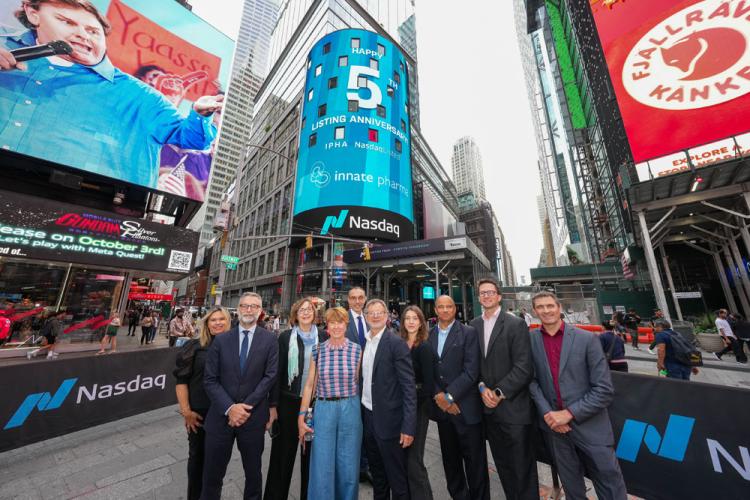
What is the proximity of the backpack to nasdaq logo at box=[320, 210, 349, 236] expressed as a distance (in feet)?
67.2

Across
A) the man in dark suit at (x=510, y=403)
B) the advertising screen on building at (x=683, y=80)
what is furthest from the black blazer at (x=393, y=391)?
the advertising screen on building at (x=683, y=80)

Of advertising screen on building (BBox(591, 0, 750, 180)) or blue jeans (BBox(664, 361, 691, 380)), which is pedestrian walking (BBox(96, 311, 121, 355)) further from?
advertising screen on building (BBox(591, 0, 750, 180))

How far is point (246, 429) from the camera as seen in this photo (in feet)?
9.40

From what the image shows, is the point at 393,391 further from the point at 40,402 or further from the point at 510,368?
the point at 40,402

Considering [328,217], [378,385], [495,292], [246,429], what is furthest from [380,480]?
[328,217]

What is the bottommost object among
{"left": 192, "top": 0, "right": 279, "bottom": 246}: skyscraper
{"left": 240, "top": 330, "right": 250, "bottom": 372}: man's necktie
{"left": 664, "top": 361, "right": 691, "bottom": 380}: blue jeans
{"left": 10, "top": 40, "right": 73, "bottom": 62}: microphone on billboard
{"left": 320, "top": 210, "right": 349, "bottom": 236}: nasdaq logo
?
{"left": 664, "top": 361, "right": 691, "bottom": 380}: blue jeans

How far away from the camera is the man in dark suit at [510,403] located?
277 centimetres

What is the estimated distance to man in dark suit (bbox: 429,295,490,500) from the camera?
2.91m

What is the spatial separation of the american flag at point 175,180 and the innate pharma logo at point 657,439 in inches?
615

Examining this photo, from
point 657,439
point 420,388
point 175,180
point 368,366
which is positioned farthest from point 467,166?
point 368,366

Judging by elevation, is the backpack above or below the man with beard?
below

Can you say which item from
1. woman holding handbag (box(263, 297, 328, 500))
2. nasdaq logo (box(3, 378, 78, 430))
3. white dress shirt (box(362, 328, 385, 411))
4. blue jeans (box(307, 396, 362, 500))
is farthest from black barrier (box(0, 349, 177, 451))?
white dress shirt (box(362, 328, 385, 411))

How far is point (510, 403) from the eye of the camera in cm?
288

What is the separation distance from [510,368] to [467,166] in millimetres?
116255
